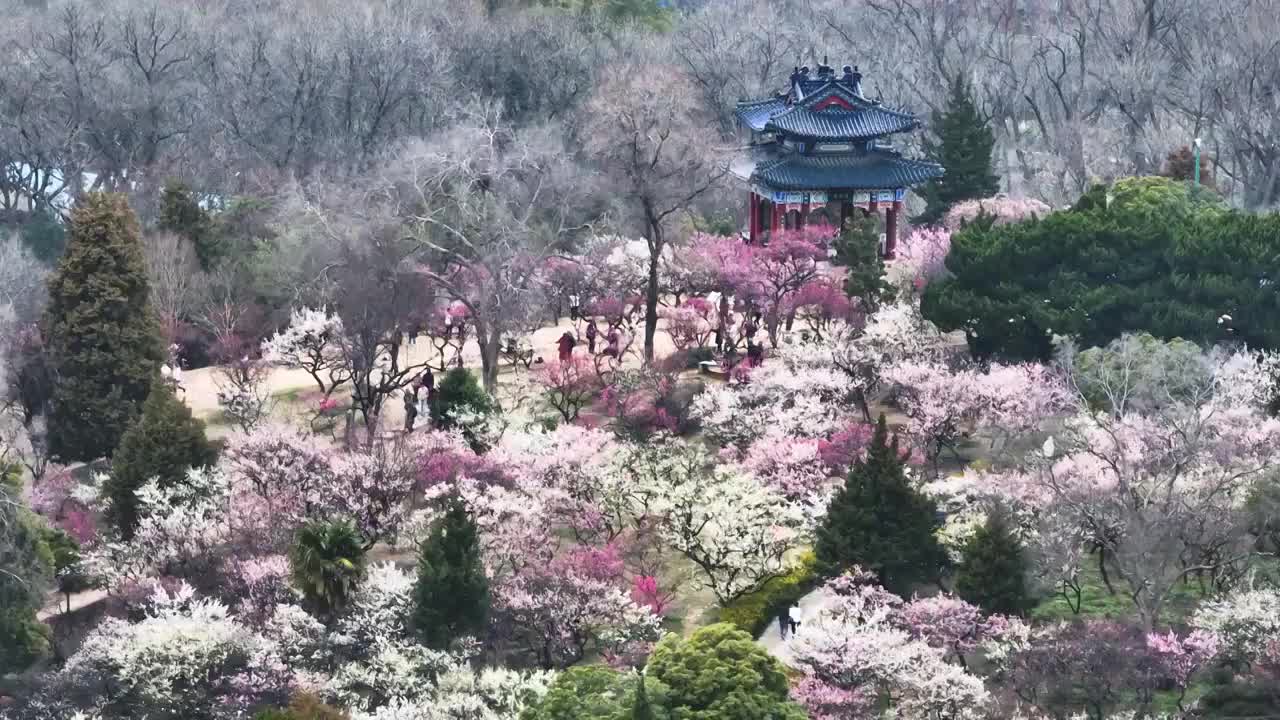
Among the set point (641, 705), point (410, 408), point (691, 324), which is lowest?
point (641, 705)

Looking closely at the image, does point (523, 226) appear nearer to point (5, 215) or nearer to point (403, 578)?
point (403, 578)

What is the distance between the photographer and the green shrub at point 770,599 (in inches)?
1590

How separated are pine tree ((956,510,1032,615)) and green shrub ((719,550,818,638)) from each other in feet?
13.2

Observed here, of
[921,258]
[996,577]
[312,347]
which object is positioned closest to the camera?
[996,577]

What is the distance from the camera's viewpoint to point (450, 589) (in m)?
38.2

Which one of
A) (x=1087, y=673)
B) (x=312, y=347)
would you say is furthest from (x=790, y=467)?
(x=312, y=347)

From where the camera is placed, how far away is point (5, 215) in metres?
82.8

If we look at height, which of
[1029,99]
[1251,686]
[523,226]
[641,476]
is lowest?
[1251,686]

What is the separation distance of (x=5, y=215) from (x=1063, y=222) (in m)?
48.7

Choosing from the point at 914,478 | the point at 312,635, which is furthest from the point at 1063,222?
the point at 312,635

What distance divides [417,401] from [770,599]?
45.2 ft

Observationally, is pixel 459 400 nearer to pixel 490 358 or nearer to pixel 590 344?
pixel 490 358

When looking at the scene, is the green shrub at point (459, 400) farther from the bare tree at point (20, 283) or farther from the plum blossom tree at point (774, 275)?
the bare tree at point (20, 283)

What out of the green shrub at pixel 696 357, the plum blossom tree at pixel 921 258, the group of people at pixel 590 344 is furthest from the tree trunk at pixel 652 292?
the plum blossom tree at pixel 921 258
